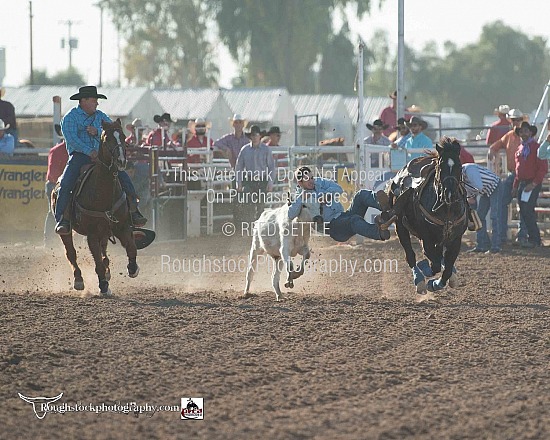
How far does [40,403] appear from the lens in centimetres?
599

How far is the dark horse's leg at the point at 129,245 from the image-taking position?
35.4 ft

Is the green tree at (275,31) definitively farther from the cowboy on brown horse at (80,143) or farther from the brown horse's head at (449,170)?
the brown horse's head at (449,170)

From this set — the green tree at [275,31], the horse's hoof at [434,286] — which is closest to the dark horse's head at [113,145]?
the horse's hoof at [434,286]

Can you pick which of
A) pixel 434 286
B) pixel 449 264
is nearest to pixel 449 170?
pixel 449 264

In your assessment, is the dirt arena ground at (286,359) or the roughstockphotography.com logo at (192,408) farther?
the roughstockphotography.com logo at (192,408)

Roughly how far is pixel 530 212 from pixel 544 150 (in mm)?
917

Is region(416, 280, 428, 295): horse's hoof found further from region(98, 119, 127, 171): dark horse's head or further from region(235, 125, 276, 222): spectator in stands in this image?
region(235, 125, 276, 222): spectator in stands

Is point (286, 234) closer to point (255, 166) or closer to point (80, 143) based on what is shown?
point (80, 143)

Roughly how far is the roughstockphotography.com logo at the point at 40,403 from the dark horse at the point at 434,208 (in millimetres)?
4740

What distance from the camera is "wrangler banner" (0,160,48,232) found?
18500mm

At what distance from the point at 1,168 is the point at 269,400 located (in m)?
13.5

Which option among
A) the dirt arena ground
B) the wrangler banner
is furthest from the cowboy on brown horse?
the wrangler banner

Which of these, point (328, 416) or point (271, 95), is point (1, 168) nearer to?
point (328, 416)

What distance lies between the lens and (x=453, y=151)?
9719mm
